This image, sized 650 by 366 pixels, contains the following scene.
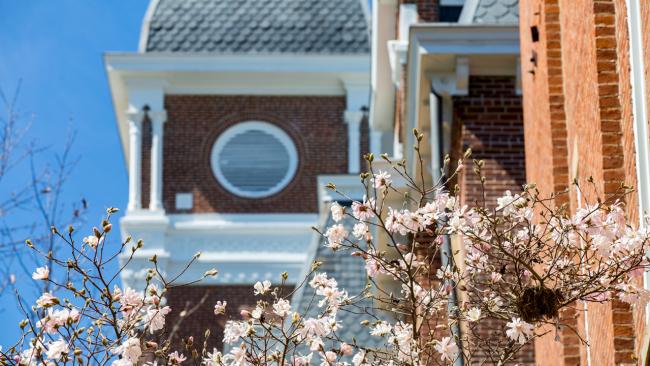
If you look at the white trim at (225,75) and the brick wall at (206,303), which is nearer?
the brick wall at (206,303)

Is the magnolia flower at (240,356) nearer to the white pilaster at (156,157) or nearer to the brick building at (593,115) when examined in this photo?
the brick building at (593,115)

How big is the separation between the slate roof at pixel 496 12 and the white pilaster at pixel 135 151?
24396mm

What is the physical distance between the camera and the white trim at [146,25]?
141ft

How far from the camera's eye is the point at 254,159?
4278cm

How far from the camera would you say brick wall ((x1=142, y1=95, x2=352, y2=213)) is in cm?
4203

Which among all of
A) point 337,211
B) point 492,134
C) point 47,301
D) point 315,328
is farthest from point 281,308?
point 492,134

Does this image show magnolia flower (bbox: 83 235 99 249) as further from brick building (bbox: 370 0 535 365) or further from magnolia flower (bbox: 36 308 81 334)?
brick building (bbox: 370 0 535 365)

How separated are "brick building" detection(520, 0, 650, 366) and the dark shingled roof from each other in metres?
30.3

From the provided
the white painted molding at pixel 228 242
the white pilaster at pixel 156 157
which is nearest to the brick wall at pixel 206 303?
the white painted molding at pixel 228 242

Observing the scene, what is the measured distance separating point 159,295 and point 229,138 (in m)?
33.8

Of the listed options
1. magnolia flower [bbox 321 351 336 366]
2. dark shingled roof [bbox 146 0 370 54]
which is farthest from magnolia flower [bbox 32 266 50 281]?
dark shingled roof [bbox 146 0 370 54]

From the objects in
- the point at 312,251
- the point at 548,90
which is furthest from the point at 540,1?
the point at 312,251

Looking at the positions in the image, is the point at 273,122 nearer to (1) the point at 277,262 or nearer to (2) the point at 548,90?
(1) the point at 277,262

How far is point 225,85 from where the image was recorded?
4306 cm
